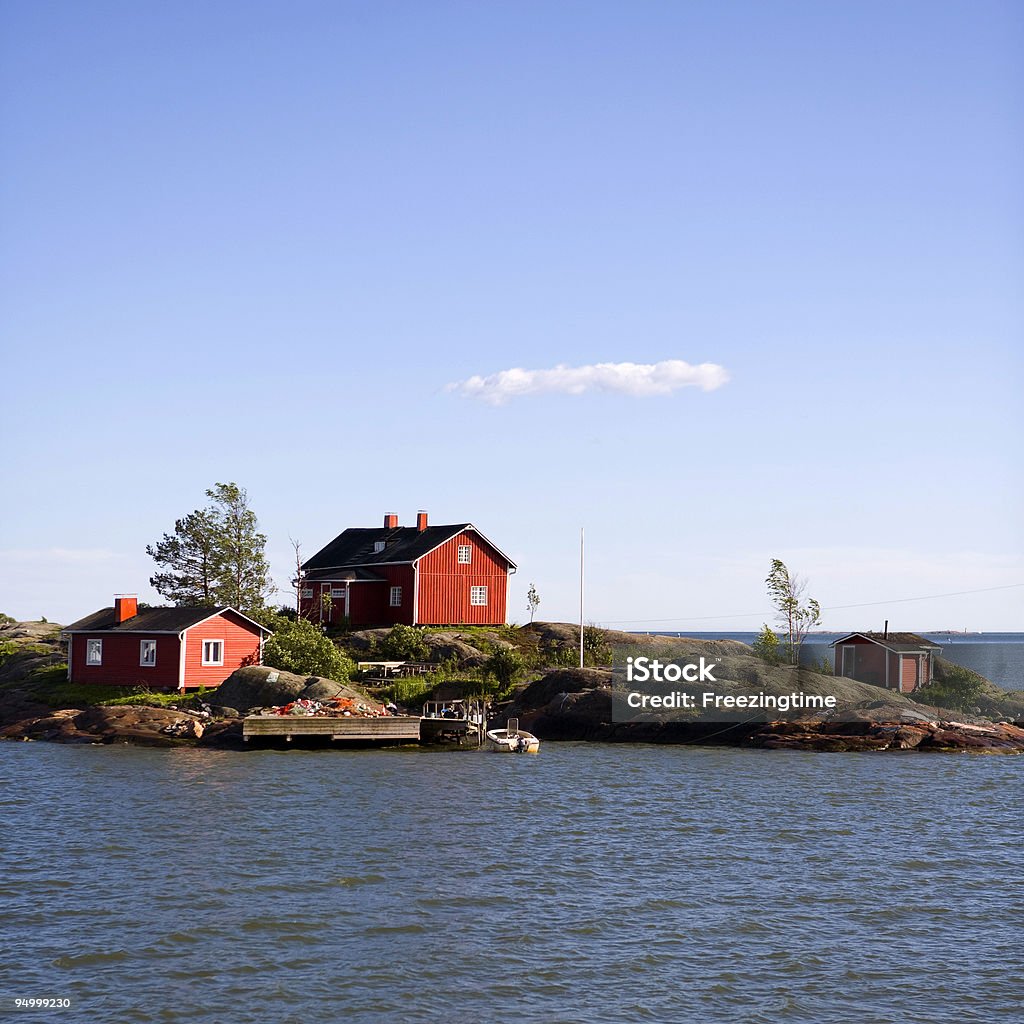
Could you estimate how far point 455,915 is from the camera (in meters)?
26.3

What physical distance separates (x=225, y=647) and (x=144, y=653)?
4.18 meters

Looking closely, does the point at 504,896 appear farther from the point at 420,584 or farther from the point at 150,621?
the point at 420,584

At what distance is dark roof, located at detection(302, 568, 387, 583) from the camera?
8050 cm

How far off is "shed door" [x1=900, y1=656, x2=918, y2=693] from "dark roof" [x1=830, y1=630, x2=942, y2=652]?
2.30 feet

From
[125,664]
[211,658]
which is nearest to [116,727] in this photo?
[125,664]

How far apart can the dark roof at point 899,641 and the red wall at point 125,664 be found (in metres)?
38.9

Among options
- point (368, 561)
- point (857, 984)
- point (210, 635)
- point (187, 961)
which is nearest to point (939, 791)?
point (857, 984)

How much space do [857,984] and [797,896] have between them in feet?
21.5

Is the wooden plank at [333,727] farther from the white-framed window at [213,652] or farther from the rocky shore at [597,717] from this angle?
the white-framed window at [213,652]

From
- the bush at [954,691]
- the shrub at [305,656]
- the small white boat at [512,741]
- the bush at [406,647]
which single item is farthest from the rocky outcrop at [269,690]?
the bush at [954,691]

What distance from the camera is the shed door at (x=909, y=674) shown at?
225 feet

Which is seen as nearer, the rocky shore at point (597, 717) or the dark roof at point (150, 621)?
the rocky shore at point (597, 717)

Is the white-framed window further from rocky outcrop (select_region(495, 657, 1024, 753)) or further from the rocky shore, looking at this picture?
rocky outcrop (select_region(495, 657, 1024, 753))

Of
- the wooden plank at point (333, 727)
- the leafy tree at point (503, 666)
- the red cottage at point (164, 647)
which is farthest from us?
the leafy tree at point (503, 666)
